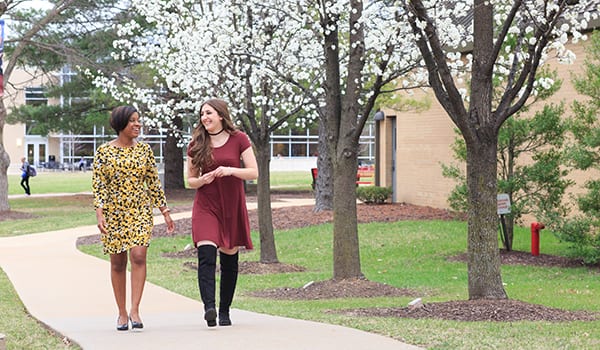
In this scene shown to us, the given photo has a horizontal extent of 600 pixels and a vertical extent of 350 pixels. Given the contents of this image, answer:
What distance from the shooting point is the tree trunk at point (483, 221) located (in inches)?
387

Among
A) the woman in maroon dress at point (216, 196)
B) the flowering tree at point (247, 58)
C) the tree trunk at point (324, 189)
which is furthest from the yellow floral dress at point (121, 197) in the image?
the tree trunk at point (324, 189)

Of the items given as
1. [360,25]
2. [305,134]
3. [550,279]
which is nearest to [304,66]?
[360,25]

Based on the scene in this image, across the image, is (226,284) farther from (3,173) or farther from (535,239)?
(3,173)

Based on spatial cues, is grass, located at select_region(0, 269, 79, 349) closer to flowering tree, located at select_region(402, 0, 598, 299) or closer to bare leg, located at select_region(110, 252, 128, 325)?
bare leg, located at select_region(110, 252, 128, 325)

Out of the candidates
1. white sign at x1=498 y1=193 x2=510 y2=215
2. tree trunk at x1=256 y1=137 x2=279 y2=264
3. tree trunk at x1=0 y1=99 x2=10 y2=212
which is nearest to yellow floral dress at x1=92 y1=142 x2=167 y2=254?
tree trunk at x1=256 y1=137 x2=279 y2=264

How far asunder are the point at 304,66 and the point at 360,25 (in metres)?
3.02

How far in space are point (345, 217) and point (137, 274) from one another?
4.93 m

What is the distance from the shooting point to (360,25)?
41.8ft

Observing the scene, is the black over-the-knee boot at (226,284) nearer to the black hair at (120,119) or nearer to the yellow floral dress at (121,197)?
the yellow floral dress at (121,197)

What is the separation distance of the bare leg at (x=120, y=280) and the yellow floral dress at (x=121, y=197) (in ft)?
0.31

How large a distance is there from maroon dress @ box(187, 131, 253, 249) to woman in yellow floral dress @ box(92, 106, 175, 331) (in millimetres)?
324

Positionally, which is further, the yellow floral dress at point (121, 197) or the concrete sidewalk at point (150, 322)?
the yellow floral dress at point (121, 197)

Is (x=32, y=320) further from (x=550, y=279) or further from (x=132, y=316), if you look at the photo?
(x=550, y=279)

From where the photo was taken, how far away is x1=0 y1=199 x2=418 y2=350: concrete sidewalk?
754 centimetres
